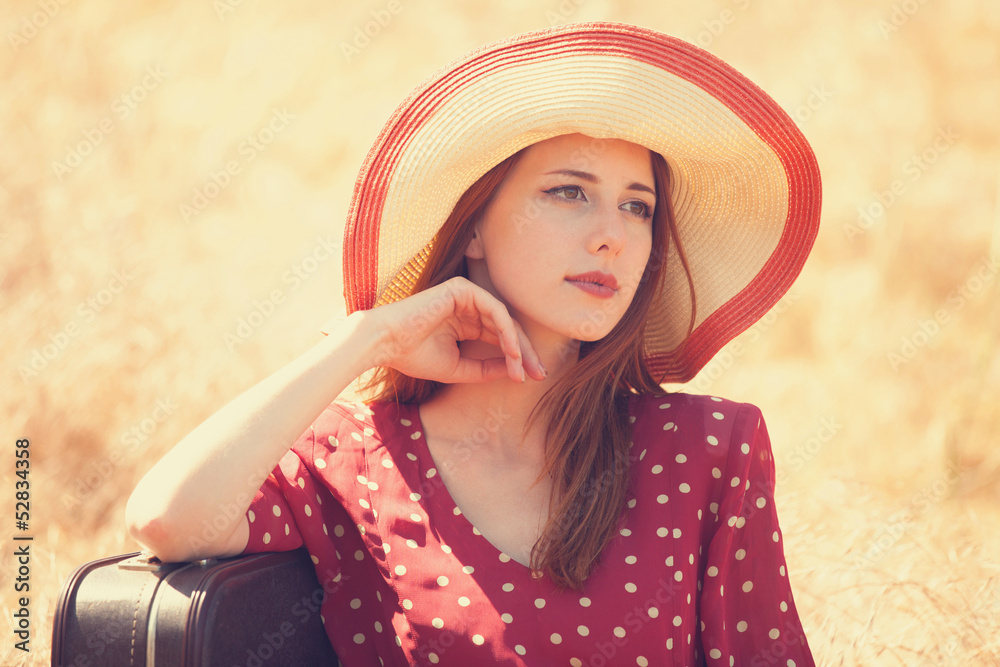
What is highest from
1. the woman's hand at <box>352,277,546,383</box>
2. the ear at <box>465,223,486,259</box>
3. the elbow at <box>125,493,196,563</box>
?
the ear at <box>465,223,486,259</box>

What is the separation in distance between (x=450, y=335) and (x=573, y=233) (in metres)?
0.37

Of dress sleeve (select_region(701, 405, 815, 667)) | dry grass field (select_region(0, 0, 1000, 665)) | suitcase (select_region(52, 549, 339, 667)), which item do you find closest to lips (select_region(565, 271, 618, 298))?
dress sleeve (select_region(701, 405, 815, 667))

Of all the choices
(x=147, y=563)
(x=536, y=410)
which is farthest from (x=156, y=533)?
(x=536, y=410)

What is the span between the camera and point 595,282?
6.23 feet

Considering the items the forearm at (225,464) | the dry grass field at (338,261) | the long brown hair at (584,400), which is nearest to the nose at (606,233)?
the long brown hair at (584,400)

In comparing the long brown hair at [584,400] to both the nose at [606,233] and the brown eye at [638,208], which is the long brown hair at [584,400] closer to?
the brown eye at [638,208]

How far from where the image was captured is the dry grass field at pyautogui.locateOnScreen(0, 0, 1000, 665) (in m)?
3.40

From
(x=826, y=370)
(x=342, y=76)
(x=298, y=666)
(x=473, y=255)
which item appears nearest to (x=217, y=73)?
(x=342, y=76)

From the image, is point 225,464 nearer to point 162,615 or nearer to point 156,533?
Result: point 156,533

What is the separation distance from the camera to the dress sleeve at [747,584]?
1.84m

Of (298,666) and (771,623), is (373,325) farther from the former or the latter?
(771,623)

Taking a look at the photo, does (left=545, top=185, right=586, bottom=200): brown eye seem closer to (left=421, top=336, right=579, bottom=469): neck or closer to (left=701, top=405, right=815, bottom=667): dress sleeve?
(left=421, top=336, right=579, bottom=469): neck

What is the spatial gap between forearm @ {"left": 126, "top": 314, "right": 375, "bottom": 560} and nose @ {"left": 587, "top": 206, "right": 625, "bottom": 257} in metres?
0.57

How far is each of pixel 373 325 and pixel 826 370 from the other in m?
3.78
